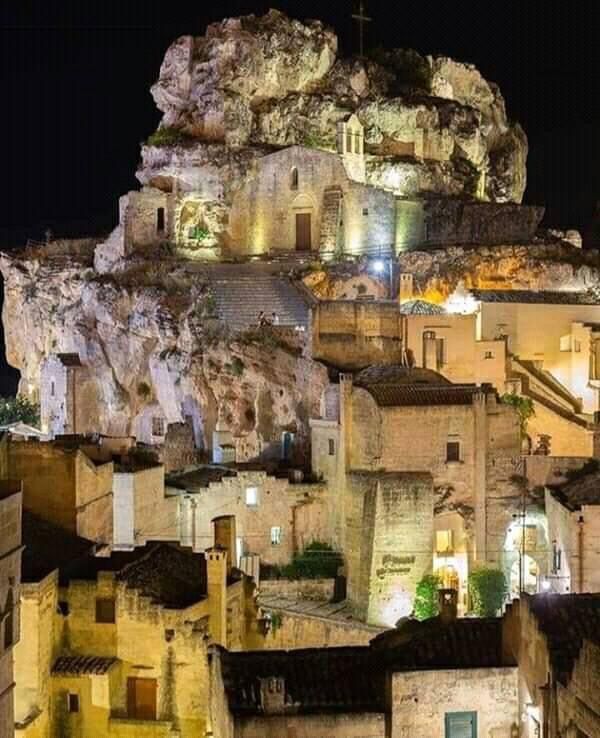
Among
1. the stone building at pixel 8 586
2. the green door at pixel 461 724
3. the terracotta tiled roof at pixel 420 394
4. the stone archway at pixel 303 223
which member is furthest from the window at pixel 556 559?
the stone archway at pixel 303 223

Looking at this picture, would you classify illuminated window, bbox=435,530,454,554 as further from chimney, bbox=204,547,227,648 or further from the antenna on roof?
the antenna on roof

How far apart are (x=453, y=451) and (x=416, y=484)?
1.94 m

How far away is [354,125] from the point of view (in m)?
61.2

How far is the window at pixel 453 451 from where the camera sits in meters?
40.6

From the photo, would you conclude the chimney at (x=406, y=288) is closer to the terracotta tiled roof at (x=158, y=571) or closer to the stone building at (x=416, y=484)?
the stone building at (x=416, y=484)

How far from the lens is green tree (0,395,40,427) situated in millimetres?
62906

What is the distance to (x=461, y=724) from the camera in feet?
72.2

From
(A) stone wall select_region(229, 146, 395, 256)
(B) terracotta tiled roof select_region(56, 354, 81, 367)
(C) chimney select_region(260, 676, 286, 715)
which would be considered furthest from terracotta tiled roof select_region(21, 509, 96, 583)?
(A) stone wall select_region(229, 146, 395, 256)

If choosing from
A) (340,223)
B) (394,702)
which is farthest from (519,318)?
(394,702)

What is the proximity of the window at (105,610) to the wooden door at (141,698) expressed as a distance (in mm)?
1474

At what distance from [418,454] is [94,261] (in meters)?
26.5

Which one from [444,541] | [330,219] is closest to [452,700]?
[444,541]

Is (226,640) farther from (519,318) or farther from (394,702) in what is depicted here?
(519,318)

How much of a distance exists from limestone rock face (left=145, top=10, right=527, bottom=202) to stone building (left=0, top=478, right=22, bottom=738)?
3941cm
